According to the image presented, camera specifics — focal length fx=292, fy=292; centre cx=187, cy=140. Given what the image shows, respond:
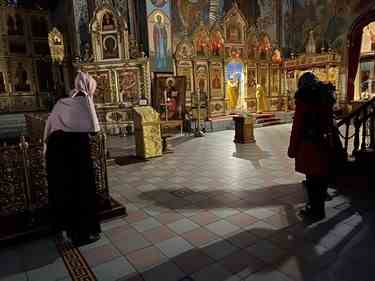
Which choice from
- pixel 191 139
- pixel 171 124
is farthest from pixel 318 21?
pixel 191 139

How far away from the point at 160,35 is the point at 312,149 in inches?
422

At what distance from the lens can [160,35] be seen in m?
12.8

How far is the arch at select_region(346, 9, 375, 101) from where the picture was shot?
13.3 metres

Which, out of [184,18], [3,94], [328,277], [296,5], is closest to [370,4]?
[296,5]

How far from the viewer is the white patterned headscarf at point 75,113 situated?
3.11m

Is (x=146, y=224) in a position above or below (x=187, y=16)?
below

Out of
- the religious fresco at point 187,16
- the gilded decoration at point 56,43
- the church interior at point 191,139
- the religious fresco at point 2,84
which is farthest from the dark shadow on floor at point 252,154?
the religious fresco at point 2,84

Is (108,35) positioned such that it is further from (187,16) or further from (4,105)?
(4,105)

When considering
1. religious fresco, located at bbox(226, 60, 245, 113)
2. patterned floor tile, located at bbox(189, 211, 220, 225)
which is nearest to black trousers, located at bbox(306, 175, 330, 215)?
patterned floor tile, located at bbox(189, 211, 220, 225)

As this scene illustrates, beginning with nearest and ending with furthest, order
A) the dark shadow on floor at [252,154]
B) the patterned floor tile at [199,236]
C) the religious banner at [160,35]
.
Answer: the patterned floor tile at [199,236] < the dark shadow on floor at [252,154] < the religious banner at [160,35]

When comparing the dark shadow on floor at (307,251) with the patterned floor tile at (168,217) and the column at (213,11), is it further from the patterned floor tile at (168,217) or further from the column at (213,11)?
the column at (213,11)

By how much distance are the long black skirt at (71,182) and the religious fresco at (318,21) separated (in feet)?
48.1

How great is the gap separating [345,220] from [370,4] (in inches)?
520

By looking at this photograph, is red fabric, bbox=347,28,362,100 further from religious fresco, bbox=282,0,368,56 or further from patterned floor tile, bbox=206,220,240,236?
patterned floor tile, bbox=206,220,240,236
